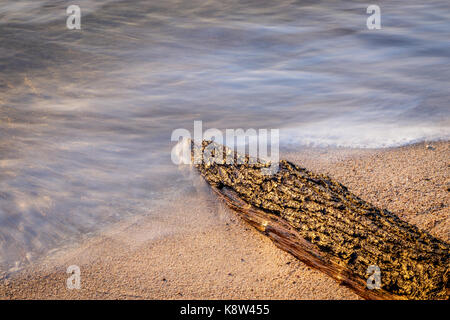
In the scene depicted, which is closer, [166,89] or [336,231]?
[336,231]

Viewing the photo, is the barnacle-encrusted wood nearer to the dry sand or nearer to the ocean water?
the dry sand

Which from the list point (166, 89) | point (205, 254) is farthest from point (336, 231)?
point (166, 89)

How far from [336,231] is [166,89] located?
373 cm

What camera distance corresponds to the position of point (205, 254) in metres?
2.62

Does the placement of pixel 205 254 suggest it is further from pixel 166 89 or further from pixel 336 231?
pixel 166 89

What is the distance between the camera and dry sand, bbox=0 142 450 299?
2.36m

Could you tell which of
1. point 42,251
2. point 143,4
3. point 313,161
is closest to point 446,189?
point 313,161

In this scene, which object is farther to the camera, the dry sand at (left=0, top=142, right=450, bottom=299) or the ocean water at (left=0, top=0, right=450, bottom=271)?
the ocean water at (left=0, top=0, right=450, bottom=271)

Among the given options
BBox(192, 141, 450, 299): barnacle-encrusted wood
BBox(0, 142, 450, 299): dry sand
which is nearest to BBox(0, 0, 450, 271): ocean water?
BBox(0, 142, 450, 299): dry sand

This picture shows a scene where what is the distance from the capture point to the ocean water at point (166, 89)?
338 cm

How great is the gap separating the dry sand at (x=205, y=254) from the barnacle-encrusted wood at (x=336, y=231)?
190mm

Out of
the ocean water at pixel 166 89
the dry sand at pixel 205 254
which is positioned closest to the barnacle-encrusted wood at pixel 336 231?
the dry sand at pixel 205 254

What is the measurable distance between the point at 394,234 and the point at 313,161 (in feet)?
5.07

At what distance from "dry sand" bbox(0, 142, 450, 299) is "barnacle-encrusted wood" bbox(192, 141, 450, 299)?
0.19 m
